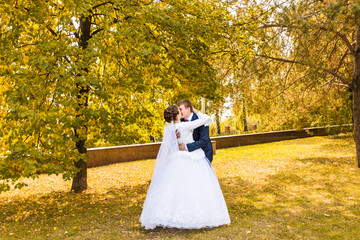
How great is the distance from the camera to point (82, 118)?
6.21 metres

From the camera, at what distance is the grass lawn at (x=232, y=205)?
5320 mm

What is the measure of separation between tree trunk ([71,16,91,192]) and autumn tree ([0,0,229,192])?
0.09 feet

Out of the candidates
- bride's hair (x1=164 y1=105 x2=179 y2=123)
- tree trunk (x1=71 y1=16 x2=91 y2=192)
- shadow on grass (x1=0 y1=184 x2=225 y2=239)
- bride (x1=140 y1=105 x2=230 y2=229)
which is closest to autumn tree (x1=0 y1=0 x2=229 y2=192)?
tree trunk (x1=71 y1=16 x2=91 y2=192)

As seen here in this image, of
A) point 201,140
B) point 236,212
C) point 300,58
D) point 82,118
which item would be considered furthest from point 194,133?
point 300,58

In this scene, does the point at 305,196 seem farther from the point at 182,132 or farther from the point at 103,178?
the point at 103,178

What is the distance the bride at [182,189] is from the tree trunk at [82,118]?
2.03 m

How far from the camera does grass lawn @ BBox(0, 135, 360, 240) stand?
17.5ft

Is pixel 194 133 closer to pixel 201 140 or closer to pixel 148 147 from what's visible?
pixel 201 140

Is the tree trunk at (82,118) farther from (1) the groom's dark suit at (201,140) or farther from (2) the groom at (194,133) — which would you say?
(1) the groom's dark suit at (201,140)

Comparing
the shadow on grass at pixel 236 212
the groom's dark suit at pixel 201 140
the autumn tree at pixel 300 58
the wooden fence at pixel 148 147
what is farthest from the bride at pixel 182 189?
the wooden fence at pixel 148 147

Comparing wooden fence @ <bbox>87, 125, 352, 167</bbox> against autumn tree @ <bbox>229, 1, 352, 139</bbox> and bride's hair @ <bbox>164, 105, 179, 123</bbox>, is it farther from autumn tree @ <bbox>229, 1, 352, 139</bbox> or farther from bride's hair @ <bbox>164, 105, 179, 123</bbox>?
bride's hair @ <bbox>164, 105, 179, 123</bbox>

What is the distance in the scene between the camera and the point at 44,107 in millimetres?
5984

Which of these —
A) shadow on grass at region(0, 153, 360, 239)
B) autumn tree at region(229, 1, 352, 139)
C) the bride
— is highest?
autumn tree at region(229, 1, 352, 139)

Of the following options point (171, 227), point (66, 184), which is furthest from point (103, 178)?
point (171, 227)
